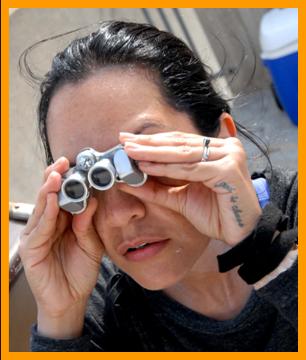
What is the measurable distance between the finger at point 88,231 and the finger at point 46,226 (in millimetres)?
53

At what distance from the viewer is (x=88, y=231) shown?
1.20 meters

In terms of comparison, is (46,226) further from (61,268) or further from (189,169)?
(189,169)

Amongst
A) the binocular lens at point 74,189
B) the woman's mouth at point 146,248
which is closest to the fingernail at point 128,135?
the binocular lens at point 74,189

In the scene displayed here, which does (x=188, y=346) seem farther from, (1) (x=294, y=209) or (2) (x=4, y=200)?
(2) (x=4, y=200)

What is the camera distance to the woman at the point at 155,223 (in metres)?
0.99

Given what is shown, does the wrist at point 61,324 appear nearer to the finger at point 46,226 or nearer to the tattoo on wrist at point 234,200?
the finger at point 46,226

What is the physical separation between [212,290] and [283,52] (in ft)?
7.80

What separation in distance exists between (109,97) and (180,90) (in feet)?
0.65

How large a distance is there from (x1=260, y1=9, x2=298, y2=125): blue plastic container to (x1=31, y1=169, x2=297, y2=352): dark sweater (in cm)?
212

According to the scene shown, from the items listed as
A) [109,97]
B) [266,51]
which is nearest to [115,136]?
[109,97]

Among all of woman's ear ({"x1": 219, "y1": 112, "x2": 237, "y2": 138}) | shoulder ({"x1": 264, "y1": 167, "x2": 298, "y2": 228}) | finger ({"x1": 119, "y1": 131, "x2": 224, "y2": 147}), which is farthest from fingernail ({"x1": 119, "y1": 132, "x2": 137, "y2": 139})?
shoulder ({"x1": 264, "y1": 167, "x2": 298, "y2": 228})

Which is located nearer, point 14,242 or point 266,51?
point 14,242

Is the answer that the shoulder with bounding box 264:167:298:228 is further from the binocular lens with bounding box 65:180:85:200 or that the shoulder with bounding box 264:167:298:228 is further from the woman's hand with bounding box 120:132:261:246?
the binocular lens with bounding box 65:180:85:200

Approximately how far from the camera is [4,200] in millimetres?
1437
